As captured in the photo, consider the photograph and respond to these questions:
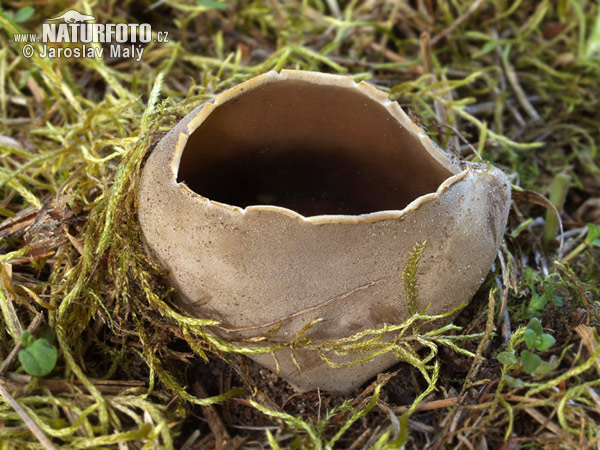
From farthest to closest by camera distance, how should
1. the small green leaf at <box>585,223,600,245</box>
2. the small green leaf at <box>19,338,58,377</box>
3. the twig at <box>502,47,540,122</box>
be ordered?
the twig at <box>502,47,540,122</box>, the small green leaf at <box>585,223,600,245</box>, the small green leaf at <box>19,338,58,377</box>

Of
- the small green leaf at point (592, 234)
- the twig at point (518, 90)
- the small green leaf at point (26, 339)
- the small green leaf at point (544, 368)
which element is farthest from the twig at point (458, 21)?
the small green leaf at point (26, 339)

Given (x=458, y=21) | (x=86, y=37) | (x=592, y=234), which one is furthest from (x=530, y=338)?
(x=86, y=37)

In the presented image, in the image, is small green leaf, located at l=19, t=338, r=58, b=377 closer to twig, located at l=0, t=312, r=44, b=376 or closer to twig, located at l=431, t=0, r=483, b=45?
twig, located at l=0, t=312, r=44, b=376

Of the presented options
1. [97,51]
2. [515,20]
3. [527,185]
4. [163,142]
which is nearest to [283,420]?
[163,142]

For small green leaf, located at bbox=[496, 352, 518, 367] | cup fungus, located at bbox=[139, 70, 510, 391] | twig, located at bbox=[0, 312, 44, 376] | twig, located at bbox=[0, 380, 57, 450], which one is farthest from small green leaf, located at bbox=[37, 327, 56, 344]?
small green leaf, located at bbox=[496, 352, 518, 367]

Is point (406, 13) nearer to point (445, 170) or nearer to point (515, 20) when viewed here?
point (515, 20)

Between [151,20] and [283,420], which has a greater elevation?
[151,20]

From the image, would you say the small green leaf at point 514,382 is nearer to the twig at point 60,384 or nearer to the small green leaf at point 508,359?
the small green leaf at point 508,359
